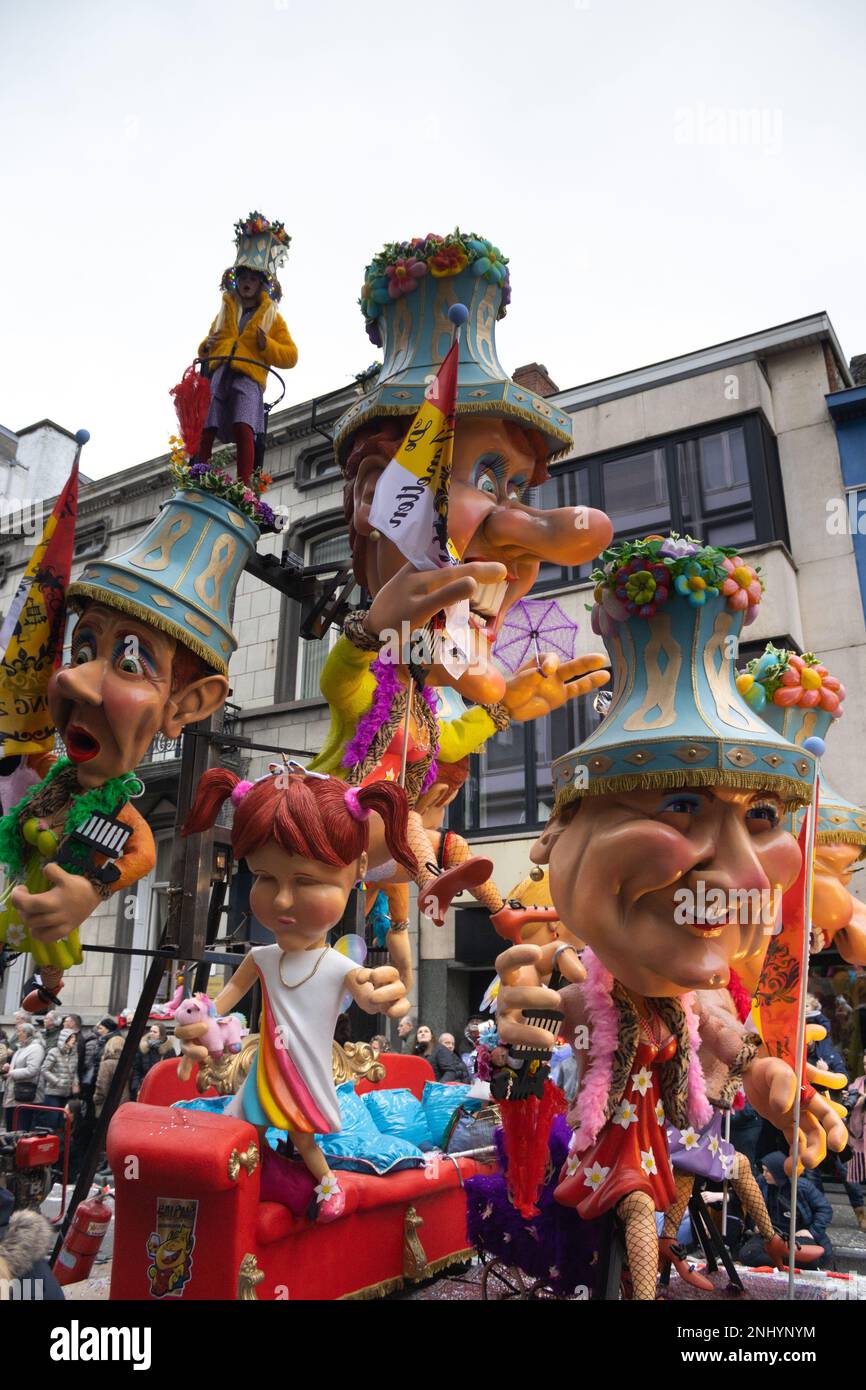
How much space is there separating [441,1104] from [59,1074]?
442 centimetres

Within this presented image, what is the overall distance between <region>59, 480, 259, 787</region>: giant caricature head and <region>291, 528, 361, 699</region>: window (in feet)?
25.0

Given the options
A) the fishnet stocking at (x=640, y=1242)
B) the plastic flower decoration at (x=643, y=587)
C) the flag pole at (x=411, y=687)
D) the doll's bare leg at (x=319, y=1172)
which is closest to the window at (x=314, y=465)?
the flag pole at (x=411, y=687)

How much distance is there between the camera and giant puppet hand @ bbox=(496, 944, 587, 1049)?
3.29m

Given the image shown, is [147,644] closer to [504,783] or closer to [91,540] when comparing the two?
[504,783]

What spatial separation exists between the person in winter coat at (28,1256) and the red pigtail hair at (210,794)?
1394 mm

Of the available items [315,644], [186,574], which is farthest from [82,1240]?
[315,644]

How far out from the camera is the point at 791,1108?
3559mm

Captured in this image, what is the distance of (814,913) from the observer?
4547 millimetres

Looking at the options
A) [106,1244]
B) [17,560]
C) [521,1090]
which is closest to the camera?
[521,1090]

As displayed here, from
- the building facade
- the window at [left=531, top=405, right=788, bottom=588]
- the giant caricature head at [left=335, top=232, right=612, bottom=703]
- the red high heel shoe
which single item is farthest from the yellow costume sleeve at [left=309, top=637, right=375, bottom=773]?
the window at [left=531, top=405, right=788, bottom=588]
